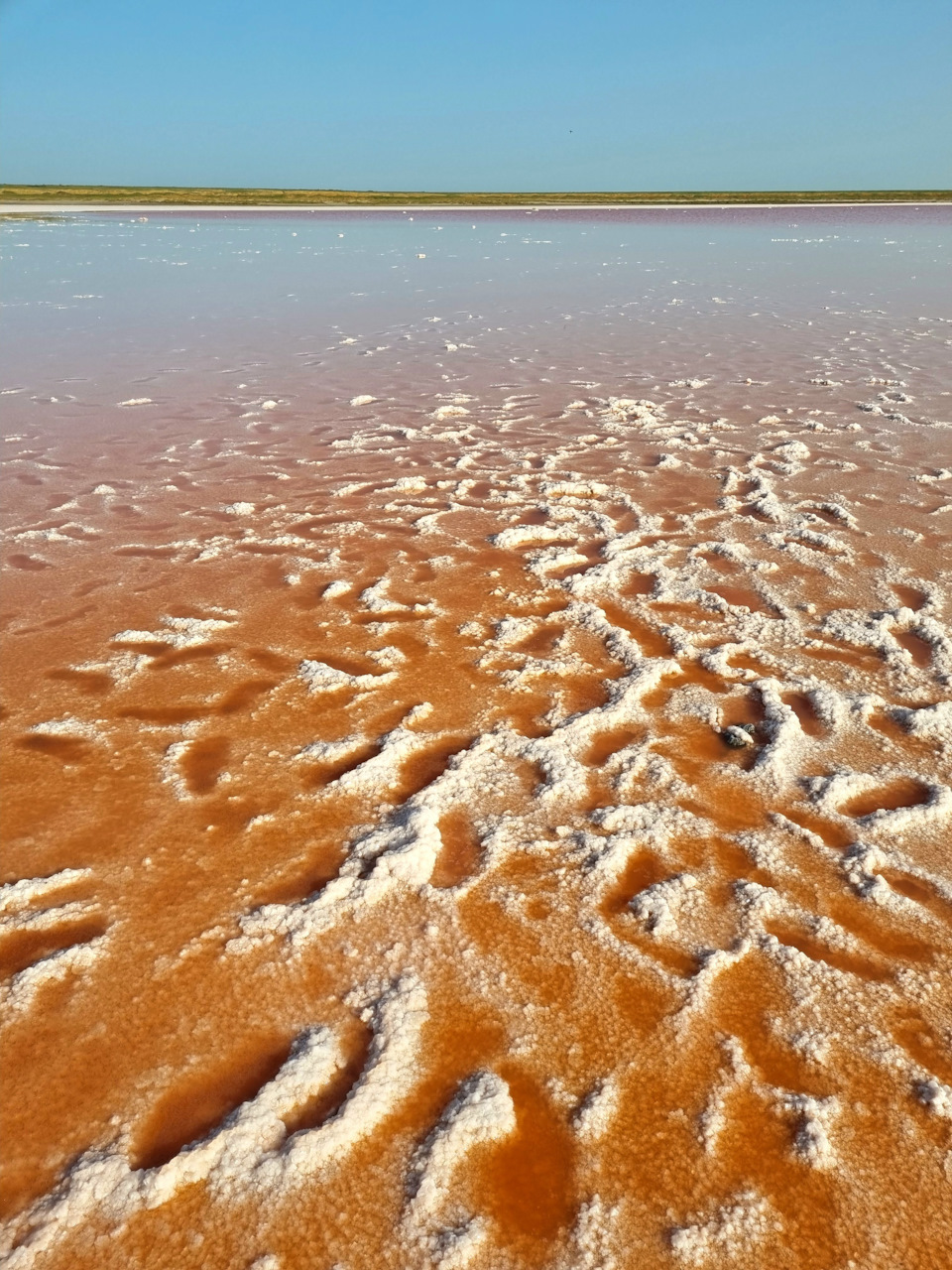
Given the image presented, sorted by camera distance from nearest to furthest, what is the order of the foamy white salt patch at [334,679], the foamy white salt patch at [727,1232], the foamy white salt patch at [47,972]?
the foamy white salt patch at [727,1232] < the foamy white salt patch at [47,972] < the foamy white salt patch at [334,679]

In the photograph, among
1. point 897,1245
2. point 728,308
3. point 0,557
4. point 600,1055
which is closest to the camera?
point 897,1245

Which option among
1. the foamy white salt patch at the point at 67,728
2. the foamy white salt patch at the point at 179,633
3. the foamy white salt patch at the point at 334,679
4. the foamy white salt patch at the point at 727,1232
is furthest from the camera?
the foamy white salt patch at the point at 179,633

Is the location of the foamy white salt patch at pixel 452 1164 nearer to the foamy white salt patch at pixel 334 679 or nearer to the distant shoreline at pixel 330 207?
the foamy white salt patch at pixel 334 679

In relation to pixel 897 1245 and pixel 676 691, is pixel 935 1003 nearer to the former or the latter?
pixel 897 1245

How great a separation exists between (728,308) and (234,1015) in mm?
12749

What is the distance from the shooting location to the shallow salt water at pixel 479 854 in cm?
164

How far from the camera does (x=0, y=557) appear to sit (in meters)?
4.50

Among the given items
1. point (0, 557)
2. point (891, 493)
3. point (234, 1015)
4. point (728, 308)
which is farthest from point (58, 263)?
point (234, 1015)

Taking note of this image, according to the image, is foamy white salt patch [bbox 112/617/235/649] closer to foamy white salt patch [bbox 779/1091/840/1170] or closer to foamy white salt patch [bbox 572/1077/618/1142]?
foamy white salt patch [bbox 572/1077/618/1142]

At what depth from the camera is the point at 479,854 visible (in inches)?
96.3

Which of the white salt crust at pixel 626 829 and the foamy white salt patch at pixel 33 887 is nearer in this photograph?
the white salt crust at pixel 626 829

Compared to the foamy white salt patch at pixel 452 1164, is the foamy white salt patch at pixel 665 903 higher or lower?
lower

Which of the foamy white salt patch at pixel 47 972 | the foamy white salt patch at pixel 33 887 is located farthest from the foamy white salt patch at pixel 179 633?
the foamy white salt patch at pixel 47 972

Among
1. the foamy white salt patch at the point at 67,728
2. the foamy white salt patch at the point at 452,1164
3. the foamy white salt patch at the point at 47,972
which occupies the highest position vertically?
the foamy white salt patch at the point at 452,1164
